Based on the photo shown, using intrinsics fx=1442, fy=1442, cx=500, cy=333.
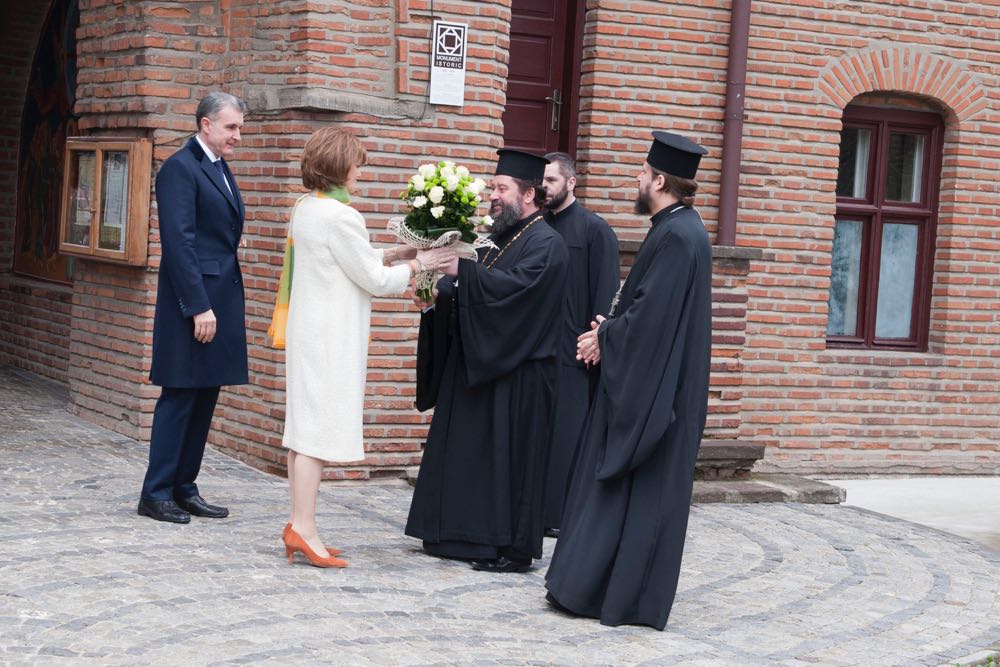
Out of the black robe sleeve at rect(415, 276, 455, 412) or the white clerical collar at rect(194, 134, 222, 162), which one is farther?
the white clerical collar at rect(194, 134, 222, 162)

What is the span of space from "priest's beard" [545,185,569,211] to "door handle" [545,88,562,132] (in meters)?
2.33

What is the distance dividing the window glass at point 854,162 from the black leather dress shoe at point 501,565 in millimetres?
5390

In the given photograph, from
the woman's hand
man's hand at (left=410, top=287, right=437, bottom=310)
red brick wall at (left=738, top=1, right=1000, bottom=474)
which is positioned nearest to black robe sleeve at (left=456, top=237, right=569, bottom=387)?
man's hand at (left=410, top=287, right=437, bottom=310)

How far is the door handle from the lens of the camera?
32.7ft

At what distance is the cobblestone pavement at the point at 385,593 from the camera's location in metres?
5.25

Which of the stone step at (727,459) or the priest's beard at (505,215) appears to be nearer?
the priest's beard at (505,215)

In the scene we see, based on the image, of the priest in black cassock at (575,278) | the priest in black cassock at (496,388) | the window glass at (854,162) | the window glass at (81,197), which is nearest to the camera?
the priest in black cassock at (496,388)

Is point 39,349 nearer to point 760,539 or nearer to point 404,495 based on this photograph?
point 404,495

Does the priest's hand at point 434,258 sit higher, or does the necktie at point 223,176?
the necktie at point 223,176

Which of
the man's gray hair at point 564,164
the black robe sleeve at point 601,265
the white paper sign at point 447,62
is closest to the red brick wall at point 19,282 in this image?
the white paper sign at point 447,62

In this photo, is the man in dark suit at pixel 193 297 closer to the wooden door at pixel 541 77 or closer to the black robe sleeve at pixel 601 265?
the black robe sleeve at pixel 601 265

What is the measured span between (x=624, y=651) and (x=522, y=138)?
5207mm

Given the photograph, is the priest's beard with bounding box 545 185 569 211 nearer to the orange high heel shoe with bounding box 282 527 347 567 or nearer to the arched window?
the orange high heel shoe with bounding box 282 527 347 567

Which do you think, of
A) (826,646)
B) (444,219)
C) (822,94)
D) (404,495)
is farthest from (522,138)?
(826,646)
